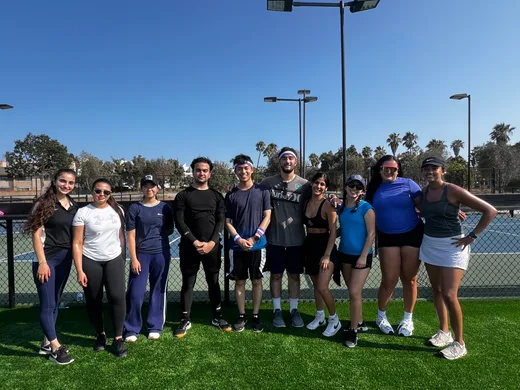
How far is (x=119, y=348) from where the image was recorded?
3.04 meters

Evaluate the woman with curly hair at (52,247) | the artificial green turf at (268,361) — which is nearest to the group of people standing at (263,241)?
the woman with curly hair at (52,247)

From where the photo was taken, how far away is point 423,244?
123 inches

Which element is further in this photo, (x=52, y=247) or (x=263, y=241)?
(x=263, y=241)

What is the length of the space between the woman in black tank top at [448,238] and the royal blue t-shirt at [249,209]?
5.40ft

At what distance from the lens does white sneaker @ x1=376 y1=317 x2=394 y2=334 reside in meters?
3.43

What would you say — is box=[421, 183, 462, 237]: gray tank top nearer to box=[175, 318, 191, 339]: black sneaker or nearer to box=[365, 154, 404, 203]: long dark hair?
box=[365, 154, 404, 203]: long dark hair

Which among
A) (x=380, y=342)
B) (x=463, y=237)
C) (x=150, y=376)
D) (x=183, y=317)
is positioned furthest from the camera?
(x=183, y=317)

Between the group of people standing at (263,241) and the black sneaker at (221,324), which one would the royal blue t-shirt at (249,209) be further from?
the black sneaker at (221,324)

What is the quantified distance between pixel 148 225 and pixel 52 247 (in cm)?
87

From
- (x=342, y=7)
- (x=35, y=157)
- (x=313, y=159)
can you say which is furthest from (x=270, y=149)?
(x=342, y=7)

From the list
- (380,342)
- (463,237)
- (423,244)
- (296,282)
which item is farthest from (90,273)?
(463,237)

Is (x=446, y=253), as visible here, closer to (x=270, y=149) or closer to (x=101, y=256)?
(x=101, y=256)

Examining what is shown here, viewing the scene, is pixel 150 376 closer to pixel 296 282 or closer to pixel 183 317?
pixel 183 317

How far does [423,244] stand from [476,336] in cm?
124
